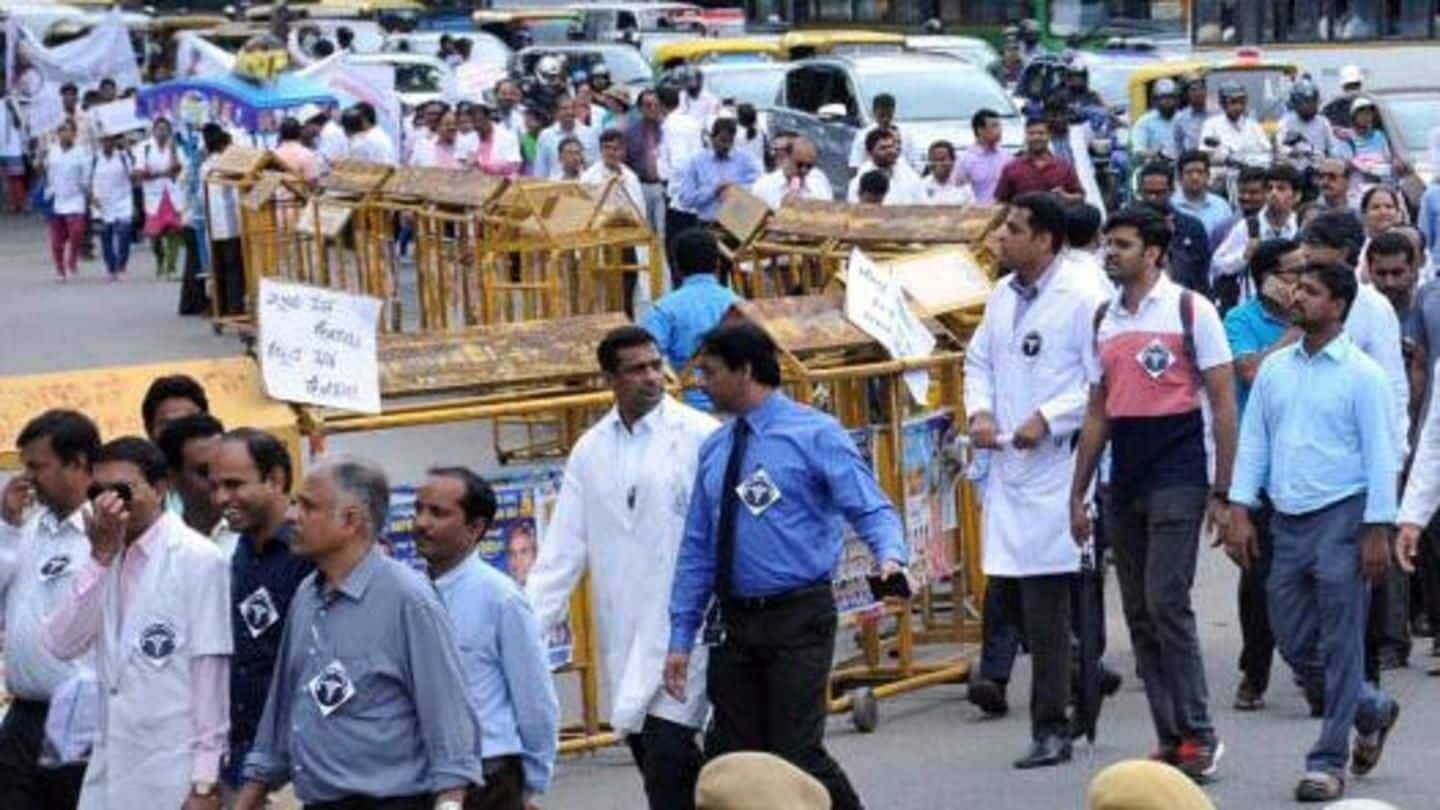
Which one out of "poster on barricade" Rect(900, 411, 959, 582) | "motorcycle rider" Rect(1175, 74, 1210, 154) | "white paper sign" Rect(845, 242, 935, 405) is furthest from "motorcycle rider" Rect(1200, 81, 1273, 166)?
"white paper sign" Rect(845, 242, 935, 405)

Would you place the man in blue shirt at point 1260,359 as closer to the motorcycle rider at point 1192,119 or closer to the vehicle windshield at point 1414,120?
the vehicle windshield at point 1414,120

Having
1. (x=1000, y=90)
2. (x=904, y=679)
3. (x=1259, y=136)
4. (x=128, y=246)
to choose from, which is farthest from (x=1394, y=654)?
(x=128, y=246)

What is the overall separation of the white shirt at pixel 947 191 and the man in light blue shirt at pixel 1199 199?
237 centimetres

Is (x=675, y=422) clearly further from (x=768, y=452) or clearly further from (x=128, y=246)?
(x=128, y=246)

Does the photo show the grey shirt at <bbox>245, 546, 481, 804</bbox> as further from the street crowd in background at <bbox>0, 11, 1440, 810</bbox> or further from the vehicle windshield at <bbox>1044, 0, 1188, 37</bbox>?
the vehicle windshield at <bbox>1044, 0, 1188, 37</bbox>

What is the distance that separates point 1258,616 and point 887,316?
1.73 m

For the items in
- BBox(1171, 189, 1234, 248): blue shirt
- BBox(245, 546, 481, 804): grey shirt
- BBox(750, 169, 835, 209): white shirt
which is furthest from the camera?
BBox(750, 169, 835, 209): white shirt

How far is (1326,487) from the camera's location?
34.9 ft

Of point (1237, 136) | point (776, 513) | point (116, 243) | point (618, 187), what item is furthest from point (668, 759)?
point (116, 243)

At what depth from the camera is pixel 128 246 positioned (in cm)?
3422

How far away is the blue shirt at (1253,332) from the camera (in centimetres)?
1308

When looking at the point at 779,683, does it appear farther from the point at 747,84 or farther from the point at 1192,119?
the point at 747,84

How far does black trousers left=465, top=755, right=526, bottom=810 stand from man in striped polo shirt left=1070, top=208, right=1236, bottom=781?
3.10 meters

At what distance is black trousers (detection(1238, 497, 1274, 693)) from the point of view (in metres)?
12.3
